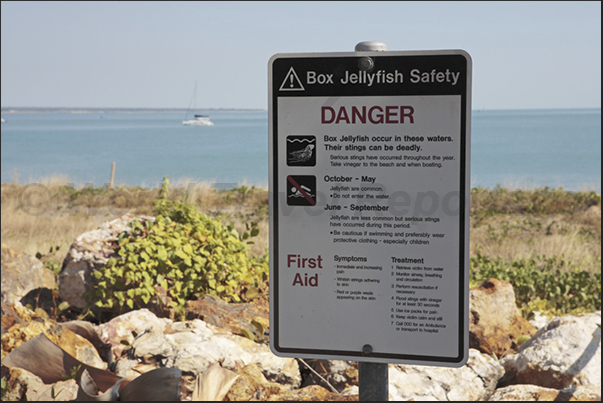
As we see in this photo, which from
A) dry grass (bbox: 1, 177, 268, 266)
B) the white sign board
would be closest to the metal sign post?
the white sign board

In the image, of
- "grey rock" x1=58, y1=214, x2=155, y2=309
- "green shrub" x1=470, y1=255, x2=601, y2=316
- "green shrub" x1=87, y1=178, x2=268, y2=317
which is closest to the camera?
"green shrub" x1=87, y1=178, x2=268, y2=317

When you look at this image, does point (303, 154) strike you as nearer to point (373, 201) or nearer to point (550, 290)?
point (373, 201)

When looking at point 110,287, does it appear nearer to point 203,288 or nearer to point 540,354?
point 203,288

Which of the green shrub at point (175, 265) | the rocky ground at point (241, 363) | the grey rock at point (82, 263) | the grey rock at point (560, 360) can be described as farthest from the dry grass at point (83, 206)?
the grey rock at point (560, 360)

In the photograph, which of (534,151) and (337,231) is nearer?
(337,231)

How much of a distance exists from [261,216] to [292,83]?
10669 millimetres

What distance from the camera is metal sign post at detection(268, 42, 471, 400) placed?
5.97 feet

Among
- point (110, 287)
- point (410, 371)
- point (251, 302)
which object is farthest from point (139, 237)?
point (410, 371)

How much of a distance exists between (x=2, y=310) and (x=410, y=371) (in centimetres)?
291

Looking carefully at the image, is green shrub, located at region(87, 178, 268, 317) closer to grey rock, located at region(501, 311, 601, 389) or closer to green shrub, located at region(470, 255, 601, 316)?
grey rock, located at region(501, 311, 601, 389)

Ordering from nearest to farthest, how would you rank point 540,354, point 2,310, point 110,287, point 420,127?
point 420,127
point 540,354
point 2,310
point 110,287

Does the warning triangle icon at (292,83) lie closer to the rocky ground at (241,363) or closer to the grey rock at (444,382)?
the rocky ground at (241,363)

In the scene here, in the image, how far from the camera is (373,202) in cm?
184

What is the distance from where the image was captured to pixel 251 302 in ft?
15.3
